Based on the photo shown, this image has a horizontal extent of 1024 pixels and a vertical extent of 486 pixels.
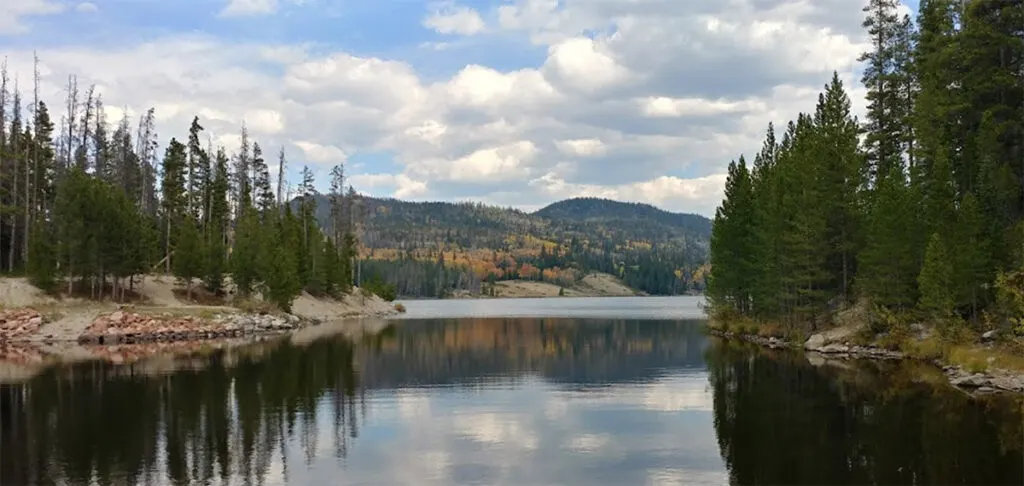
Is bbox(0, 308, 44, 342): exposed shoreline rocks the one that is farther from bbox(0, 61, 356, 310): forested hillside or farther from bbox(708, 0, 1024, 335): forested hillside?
bbox(708, 0, 1024, 335): forested hillside

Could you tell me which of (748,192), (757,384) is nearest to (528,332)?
(748,192)

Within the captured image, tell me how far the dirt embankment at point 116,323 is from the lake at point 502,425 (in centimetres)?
1305

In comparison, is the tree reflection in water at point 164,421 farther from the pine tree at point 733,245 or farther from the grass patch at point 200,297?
the pine tree at point 733,245

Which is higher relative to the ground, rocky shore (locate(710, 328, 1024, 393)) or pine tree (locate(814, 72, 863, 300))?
pine tree (locate(814, 72, 863, 300))

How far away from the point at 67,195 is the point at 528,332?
4581cm

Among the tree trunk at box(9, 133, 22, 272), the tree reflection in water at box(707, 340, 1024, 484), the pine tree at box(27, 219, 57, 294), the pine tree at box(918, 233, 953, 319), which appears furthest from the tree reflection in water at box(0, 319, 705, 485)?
the tree trunk at box(9, 133, 22, 272)

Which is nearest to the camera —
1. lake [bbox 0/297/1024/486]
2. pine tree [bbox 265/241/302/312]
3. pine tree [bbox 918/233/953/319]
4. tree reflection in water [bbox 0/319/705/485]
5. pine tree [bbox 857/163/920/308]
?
lake [bbox 0/297/1024/486]

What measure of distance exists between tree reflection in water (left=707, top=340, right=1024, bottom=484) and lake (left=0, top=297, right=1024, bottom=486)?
9cm

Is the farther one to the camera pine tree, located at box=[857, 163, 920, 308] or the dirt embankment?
the dirt embankment

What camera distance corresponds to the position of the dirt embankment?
196 feet

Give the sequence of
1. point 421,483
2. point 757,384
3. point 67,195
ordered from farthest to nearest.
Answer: point 67,195 → point 757,384 → point 421,483

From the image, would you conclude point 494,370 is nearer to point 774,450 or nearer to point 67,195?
point 774,450

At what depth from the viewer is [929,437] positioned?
24.6m

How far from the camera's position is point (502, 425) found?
2844 cm
